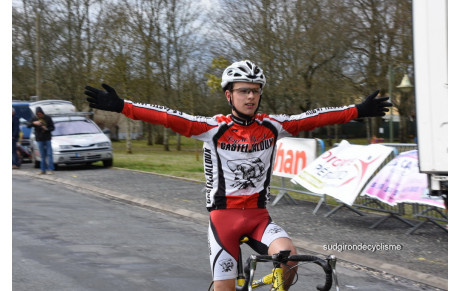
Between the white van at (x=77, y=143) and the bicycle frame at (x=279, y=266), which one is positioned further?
the white van at (x=77, y=143)

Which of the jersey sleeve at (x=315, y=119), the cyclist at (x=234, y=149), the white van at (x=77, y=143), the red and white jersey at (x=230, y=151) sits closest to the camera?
the cyclist at (x=234, y=149)

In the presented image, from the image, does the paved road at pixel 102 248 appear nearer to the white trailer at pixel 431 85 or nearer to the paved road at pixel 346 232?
the paved road at pixel 346 232

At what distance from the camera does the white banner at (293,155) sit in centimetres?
1178

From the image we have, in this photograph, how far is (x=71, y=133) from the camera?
70.8ft

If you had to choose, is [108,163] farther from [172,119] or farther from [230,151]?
[230,151]

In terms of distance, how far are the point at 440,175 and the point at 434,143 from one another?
15.3 inches

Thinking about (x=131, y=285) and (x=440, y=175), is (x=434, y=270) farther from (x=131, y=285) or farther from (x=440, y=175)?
(x=131, y=285)

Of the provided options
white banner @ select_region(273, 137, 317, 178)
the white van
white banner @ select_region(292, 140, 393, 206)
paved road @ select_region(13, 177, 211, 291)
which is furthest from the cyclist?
the white van

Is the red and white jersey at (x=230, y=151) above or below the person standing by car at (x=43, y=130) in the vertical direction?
below

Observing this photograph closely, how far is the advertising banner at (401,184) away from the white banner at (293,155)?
1957 mm

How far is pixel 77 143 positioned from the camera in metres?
20.7

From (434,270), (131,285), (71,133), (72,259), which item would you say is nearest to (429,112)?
(434,270)

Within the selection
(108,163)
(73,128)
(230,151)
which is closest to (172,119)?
(230,151)
